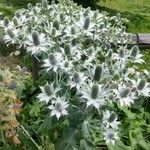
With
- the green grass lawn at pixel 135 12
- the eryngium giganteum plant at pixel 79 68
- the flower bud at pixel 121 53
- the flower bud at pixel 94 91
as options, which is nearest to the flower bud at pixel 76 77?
the eryngium giganteum plant at pixel 79 68

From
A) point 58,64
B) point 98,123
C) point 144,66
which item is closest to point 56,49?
point 58,64

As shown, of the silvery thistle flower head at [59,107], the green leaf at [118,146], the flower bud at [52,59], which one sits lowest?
the green leaf at [118,146]

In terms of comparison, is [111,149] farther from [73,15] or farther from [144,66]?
[144,66]

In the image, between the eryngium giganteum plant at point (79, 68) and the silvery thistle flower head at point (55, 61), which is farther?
the silvery thistle flower head at point (55, 61)

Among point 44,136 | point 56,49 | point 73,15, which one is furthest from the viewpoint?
point 73,15

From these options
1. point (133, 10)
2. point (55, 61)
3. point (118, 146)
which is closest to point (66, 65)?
point (55, 61)

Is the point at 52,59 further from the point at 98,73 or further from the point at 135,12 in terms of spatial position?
the point at 135,12

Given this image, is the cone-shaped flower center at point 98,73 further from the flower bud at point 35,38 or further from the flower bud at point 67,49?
the flower bud at point 35,38
